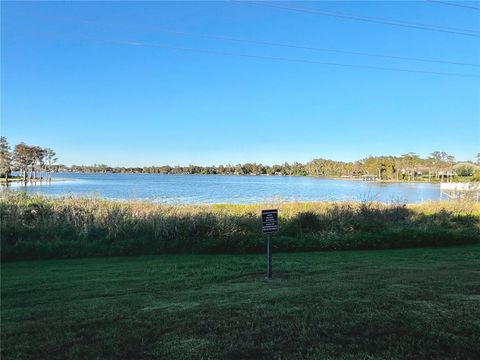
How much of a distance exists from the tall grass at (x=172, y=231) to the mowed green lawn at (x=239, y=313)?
2.24 meters

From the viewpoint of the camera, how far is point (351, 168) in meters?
160

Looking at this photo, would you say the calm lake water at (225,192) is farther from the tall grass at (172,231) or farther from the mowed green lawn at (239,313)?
the mowed green lawn at (239,313)

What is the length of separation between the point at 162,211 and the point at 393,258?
7.11 metres

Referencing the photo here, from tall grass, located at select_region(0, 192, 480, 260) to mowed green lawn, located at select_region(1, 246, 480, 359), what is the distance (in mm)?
2236

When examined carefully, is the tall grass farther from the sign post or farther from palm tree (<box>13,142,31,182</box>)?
palm tree (<box>13,142,31,182</box>)

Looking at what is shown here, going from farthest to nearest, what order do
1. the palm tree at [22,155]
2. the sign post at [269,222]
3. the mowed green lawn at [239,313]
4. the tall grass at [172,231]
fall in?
the palm tree at [22,155] → the tall grass at [172,231] → the sign post at [269,222] → the mowed green lawn at [239,313]

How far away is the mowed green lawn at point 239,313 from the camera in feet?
11.8

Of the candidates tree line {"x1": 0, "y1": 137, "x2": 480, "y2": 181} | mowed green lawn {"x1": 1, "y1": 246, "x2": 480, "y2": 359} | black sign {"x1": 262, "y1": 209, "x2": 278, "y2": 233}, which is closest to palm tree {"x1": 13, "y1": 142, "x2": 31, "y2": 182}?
tree line {"x1": 0, "y1": 137, "x2": 480, "y2": 181}

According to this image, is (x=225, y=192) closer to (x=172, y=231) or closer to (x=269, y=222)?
(x=172, y=231)

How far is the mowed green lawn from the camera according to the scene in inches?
141

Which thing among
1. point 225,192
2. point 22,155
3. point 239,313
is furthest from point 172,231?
point 22,155

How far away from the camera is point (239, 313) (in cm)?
459

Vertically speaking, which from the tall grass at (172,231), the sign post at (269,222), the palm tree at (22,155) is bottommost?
the tall grass at (172,231)

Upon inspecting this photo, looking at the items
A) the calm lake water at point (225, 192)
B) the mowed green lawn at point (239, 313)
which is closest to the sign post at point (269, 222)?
the mowed green lawn at point (239, 313)
